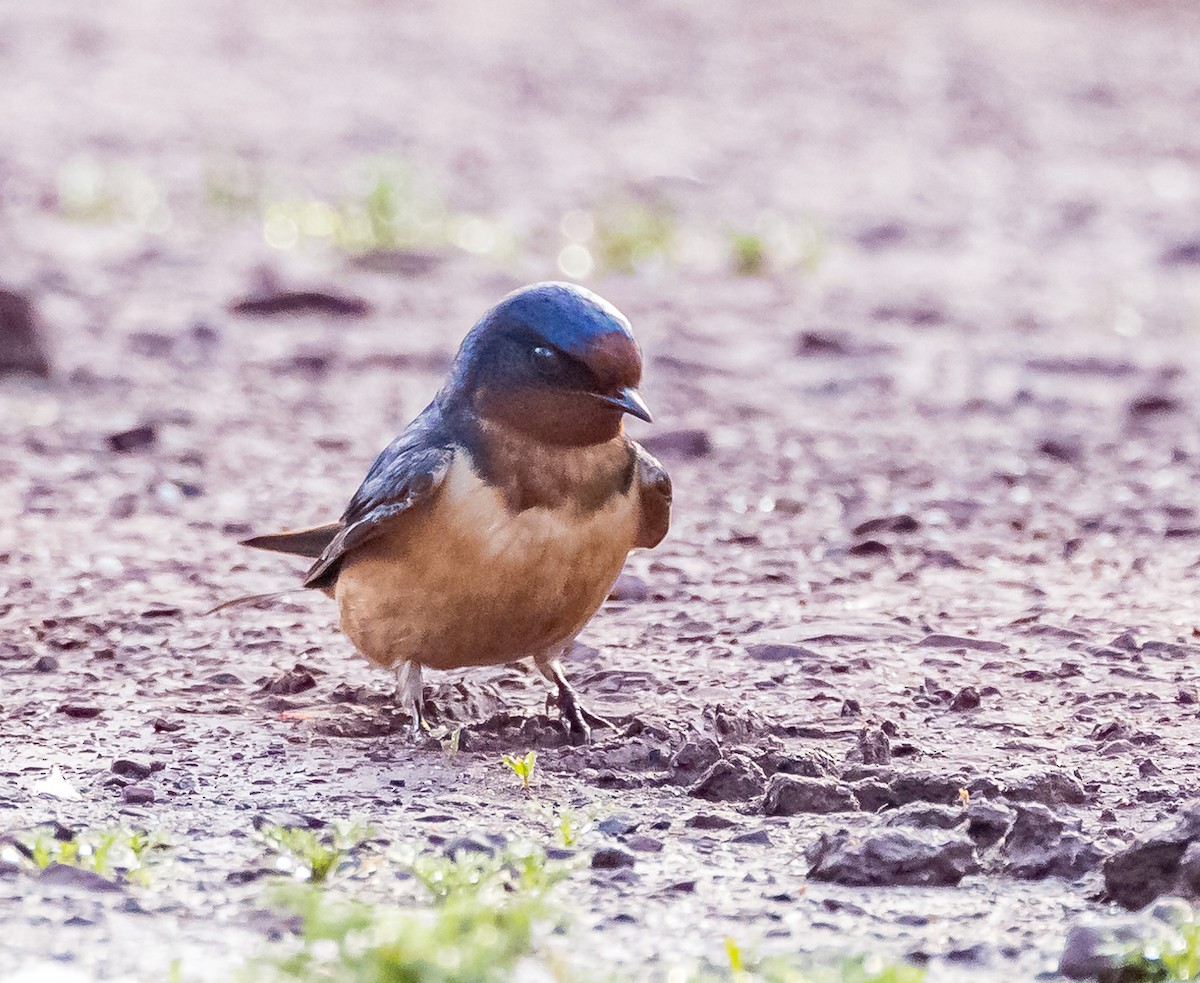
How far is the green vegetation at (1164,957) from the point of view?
10.6 ft

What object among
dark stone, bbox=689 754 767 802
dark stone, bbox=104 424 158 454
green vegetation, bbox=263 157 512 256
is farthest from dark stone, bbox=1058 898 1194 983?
green vegetation, bbox=263 157 512 256

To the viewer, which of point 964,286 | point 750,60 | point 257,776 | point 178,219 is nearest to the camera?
point 257,776

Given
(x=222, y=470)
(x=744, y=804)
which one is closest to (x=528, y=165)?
(x=222, y=470)

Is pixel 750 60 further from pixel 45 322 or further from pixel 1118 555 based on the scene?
pixel 1118 555

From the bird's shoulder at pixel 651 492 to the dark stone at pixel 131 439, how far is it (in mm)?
3247

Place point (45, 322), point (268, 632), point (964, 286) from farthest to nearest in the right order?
1. point (964, 286)
2. point (45, 322)
3. point (268, 632)

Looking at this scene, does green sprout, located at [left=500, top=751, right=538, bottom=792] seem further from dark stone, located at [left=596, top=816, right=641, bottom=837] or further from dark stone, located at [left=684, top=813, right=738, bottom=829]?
→ dark stone, located at [left=684, top=813, right=738, bottom=829]

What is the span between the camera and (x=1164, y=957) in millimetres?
3248

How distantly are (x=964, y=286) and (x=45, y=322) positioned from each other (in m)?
4.60

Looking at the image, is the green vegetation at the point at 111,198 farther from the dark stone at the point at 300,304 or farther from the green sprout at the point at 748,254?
the green sprout at the point at 748,254

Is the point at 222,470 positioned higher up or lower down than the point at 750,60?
lower down

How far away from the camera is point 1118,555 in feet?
21.8

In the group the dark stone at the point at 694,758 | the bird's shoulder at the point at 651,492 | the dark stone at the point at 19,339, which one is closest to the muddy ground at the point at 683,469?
the dark stone at the point at 694,758

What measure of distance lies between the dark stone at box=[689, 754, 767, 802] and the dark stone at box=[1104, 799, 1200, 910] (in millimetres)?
872
